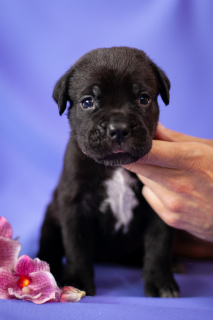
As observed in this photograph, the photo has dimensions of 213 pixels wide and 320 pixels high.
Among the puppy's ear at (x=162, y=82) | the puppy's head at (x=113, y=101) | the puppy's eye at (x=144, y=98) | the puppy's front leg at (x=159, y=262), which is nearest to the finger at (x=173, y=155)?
the puppy's head at (x=113, y=101)

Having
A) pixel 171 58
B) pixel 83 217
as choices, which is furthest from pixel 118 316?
pixel 171 58

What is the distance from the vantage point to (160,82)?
2723 mm

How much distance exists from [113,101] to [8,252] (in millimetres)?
1057

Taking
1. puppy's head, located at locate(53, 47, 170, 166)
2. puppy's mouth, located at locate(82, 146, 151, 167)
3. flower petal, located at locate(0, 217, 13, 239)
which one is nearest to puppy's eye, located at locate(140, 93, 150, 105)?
puppy's head, located at locate(53, 47, 170, 166)

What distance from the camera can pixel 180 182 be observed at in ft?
8.64

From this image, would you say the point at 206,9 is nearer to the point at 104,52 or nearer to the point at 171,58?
the point at 171,58

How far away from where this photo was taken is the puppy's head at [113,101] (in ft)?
7.27

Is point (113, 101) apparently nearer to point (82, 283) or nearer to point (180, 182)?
point (180, 182)

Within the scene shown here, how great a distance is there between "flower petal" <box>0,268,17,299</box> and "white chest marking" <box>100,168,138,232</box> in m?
0.84

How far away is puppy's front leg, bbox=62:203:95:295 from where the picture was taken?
276 centimetres

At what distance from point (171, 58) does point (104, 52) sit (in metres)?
1.81

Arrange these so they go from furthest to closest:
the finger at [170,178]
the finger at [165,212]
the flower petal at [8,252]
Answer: the finger at [165,212], the finger at [170,178], the flower petal at [8,252]

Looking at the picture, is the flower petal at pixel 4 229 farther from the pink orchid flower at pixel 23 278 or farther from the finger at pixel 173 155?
the finger at pixel 173 155

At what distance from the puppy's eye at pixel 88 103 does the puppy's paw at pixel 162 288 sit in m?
1.24
